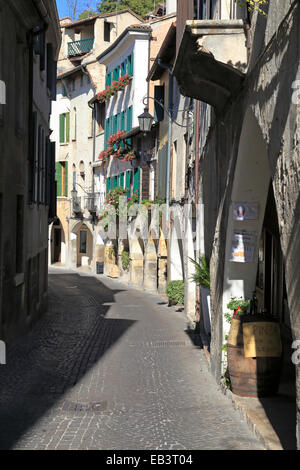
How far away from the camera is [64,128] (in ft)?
141

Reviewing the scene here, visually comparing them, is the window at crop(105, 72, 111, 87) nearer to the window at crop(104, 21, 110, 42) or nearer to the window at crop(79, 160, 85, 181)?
the window at crop(104, 21, 110, 42)

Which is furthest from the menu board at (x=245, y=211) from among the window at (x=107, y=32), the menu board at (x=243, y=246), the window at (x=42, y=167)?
the window at (x=107, y=32)

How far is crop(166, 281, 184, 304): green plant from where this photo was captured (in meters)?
20.6

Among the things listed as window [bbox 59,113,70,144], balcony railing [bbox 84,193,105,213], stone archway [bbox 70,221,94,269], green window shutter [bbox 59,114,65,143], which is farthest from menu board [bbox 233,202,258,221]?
green window shutter [bbox 59,114,65,143]

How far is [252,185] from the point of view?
8133 millimetres

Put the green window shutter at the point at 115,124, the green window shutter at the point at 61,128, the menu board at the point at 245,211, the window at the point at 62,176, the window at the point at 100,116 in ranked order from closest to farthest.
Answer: the menu board at the point at 245,211 < the green window shutter at the point at 115,124 < the window at the point at 100,116 < the window at the point at 62,176 < the green window shutter at the point at 61,128

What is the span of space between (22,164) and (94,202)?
23961 millimetres

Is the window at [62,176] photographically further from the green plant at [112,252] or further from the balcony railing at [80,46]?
the green plant at [112,252]

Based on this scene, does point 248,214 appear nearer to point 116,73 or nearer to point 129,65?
point 129,65

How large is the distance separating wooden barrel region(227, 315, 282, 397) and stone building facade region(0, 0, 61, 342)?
16.3ft

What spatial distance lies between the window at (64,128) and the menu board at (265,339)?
35.5 meters

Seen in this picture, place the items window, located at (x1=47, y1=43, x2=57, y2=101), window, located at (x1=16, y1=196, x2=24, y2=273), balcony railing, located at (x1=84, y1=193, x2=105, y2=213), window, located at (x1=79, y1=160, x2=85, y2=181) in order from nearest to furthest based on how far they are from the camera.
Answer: window, located at (x1=16, y1=196, x2=24, y2=273)
window, located at (x1=47, y1=43, x2=57, y2=101)
balcony railing, located at (x1=84, y1=193, x2=105, y2=213)
window, located at (x1=79, y1=160, x2=85, y2=181)

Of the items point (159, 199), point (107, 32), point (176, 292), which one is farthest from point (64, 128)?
point (176, 292)

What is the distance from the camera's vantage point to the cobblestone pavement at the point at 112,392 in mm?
7156
